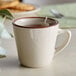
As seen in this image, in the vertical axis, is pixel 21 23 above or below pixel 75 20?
above

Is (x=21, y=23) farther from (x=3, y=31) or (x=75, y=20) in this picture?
(x=75, y=20)

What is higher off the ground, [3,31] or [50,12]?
[3,31]

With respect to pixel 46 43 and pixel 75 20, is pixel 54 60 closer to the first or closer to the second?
pixel 46 43

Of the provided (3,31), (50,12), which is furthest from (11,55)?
(50,12)

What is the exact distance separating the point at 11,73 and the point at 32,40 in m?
0.09

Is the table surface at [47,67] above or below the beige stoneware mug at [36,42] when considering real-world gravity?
below

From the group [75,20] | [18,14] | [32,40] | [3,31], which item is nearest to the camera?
[32,40]

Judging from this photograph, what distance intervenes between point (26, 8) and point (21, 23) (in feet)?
2.05

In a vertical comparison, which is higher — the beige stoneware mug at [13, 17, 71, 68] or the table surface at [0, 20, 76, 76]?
the beige stoneware mug at [13, 17, 71, 68]

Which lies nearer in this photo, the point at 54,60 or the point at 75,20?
the point at 54,60

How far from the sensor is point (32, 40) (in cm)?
59

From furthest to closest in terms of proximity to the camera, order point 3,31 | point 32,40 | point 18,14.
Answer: point 18,14 < point 3,31 < point 32,40

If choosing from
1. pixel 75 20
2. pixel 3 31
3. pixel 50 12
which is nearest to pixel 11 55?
pixel 3 31

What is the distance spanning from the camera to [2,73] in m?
0.60
